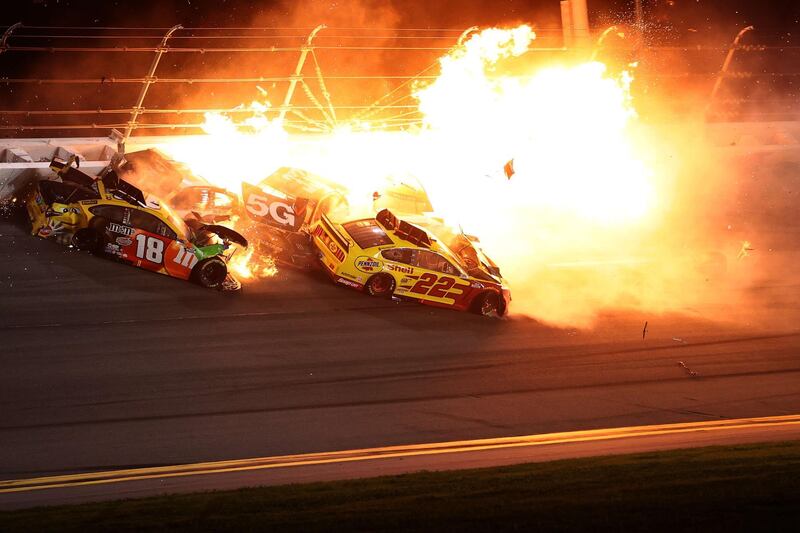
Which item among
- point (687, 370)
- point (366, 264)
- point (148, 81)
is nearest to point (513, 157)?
point (366, 264)

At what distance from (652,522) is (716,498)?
2.90 feet

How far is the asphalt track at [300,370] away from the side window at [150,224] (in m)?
0.74

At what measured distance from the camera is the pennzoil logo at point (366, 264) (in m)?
15.1

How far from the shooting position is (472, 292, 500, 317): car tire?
15.4 metres

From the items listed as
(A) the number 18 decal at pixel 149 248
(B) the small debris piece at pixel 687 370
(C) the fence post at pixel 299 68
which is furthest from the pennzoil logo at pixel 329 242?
(B) the small debris piece at pixel 687 370

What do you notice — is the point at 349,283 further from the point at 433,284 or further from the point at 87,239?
the point at 87,239

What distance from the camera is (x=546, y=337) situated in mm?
14914

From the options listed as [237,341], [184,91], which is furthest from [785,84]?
[237,341]

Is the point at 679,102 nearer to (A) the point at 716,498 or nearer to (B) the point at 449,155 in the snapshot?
(B) the point at 449,155

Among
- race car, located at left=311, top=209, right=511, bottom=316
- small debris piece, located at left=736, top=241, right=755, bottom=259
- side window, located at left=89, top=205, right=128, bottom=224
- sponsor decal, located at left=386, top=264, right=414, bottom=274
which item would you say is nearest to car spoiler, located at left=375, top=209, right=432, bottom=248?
race car, located at left=311, top=209, right=511, bottom=316

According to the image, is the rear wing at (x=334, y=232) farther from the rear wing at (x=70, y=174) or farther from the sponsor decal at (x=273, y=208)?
the rear wing at (x=70, y=174)

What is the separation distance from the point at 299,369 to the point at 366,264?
279 cm

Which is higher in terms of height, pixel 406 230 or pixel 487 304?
pixel 406 230

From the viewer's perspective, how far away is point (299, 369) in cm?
1286
